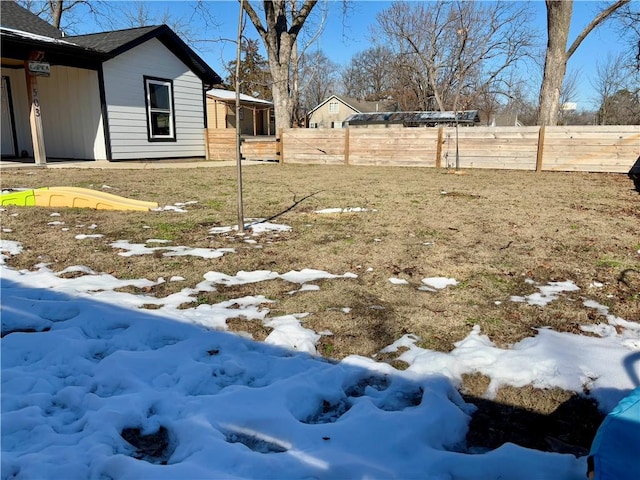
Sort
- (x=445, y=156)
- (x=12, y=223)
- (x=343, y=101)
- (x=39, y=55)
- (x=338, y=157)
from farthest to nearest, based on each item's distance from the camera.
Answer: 1. (x=343, y=101)
2. (x=338, y=157)
3. (x=445, y=156)
4. (x=39, y=55)
5. (x=12, y=223)

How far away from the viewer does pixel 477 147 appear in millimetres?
12820

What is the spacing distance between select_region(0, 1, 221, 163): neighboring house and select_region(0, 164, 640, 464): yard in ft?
15.3

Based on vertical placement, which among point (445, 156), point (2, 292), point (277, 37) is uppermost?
point (277, 37)

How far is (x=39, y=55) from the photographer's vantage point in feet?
33.6

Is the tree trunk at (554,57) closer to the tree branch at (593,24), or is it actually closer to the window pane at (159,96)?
the tree branch at (593,24)

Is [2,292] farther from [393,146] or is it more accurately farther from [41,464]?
[393,146]

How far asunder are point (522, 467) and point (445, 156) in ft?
41.5

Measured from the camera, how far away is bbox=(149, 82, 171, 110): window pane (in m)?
13.4

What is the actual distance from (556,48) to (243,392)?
15718 millimetres

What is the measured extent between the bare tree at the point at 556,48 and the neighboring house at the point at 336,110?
32.2 meters

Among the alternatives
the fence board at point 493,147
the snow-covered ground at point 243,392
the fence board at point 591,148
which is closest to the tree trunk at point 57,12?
the fence board at point 493,147

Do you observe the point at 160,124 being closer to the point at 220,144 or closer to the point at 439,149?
the point at 220,144

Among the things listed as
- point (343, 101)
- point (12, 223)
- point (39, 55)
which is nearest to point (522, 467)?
point (12, 223)

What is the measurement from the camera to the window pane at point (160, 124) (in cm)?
1350
